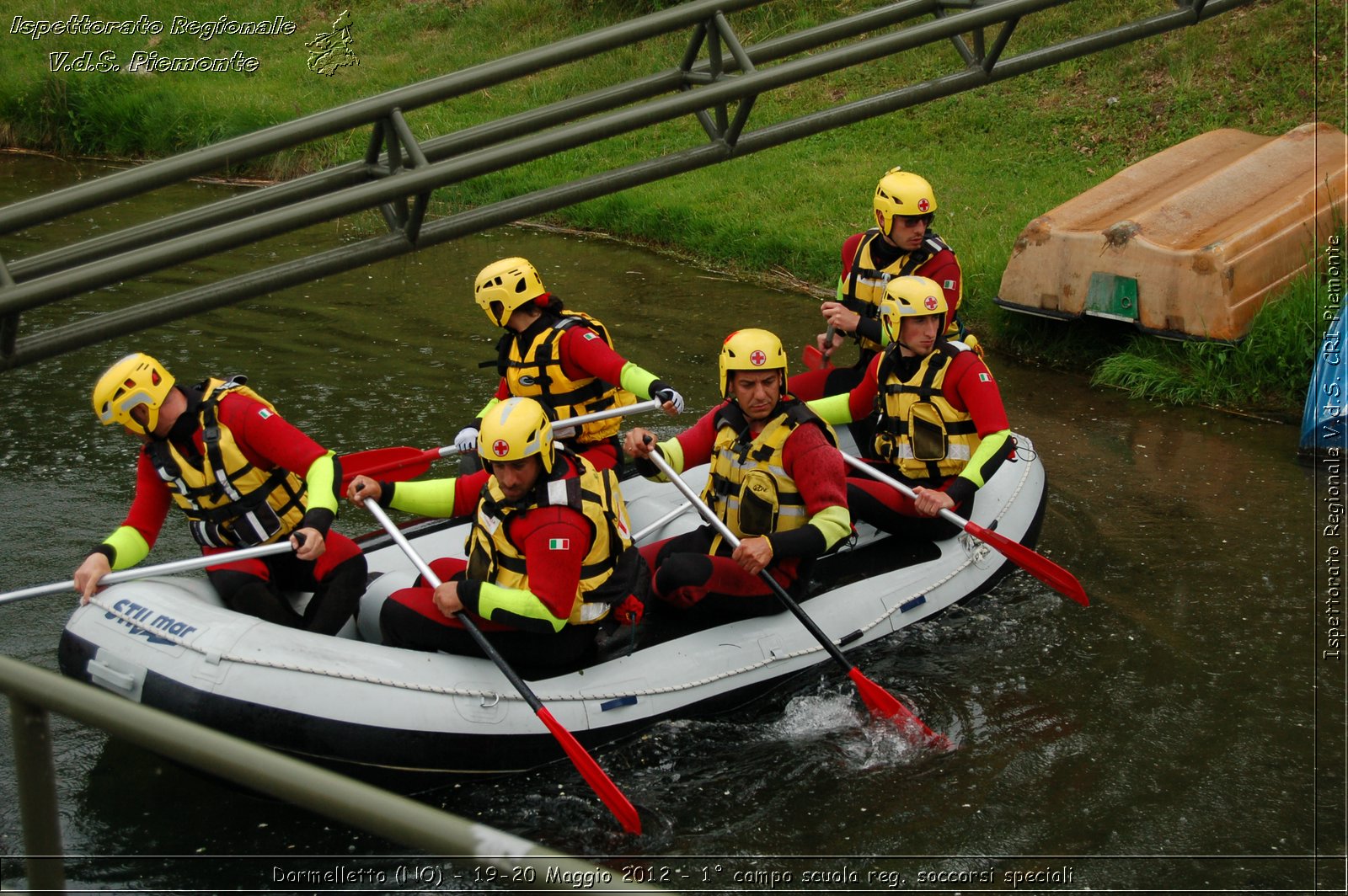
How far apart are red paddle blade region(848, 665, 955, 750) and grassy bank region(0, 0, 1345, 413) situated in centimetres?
441

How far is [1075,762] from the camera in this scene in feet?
16.7

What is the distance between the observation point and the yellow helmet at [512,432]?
14.4 feet

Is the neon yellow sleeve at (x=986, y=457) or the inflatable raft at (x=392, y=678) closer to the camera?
the inflatable raft at (x=392, y=678)

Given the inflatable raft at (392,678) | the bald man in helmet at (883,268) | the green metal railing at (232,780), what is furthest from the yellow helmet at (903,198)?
the green metal railing at (232,780)

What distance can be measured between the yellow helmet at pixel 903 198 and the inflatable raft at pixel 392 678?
6.67 ft

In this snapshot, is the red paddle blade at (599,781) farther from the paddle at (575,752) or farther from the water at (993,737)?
the water at (993,737)

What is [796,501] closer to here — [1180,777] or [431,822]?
[1180,777]

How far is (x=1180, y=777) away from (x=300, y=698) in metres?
3.30

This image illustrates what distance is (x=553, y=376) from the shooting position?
5988 millimetres

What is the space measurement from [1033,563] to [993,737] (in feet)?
2.91

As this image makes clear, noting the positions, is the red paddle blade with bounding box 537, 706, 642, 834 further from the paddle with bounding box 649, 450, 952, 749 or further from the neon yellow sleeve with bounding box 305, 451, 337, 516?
the neon yellow sleeve with bounding box 305, 451, 337, 516

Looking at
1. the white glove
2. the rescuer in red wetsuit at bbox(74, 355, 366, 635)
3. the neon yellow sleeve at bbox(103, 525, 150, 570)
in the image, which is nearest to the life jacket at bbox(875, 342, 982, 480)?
the white glove

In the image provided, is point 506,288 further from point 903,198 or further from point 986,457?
point 986,457

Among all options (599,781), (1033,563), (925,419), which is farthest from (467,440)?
(1033,563)
